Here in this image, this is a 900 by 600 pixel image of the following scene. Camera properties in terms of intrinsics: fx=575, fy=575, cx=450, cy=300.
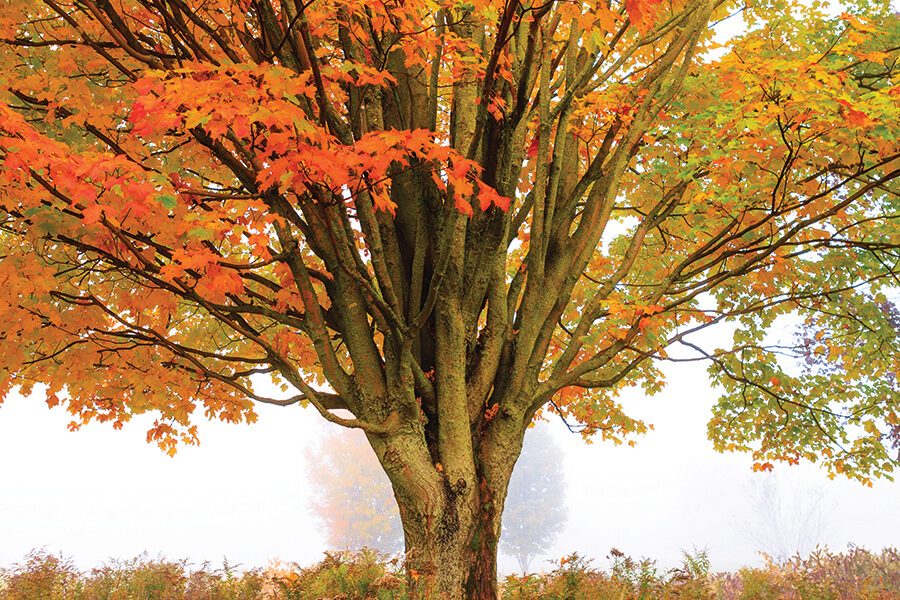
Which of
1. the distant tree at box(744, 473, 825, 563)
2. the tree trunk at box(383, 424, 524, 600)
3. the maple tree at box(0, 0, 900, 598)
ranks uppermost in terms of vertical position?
the maple tree at box(0, 0, 900, 598)

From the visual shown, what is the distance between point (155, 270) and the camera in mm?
4199

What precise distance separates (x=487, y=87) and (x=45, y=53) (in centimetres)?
448

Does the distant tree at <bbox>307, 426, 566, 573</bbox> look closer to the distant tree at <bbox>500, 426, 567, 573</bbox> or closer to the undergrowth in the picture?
the distant tree at <bbox>500, 426, 567, 573</bbox>

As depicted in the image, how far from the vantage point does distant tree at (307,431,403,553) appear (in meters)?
37.4

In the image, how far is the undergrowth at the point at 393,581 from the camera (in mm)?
5187

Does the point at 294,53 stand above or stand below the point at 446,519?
above

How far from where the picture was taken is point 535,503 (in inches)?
1821

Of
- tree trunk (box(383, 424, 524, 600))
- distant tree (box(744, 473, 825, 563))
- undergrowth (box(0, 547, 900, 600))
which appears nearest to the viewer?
tree trunk (box(383, 424, 524, 600))

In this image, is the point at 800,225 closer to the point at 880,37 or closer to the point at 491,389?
the point at 491,389

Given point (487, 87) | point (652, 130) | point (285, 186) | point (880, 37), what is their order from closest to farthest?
point (285, 186) → point (487, 87) → point (652, 130) → point (880, 37)

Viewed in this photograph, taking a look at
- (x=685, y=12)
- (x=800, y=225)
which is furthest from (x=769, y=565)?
(x=685, y=12)

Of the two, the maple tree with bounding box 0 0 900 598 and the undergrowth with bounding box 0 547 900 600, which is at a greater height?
the maple tree with bounding box 0 0 900 598

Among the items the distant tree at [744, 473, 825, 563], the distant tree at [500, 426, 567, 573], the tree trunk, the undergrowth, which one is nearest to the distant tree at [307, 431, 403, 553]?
the distant tree at [500, 426, 567, 573]

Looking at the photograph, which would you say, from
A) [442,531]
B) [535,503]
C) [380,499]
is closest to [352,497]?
[380,499]
